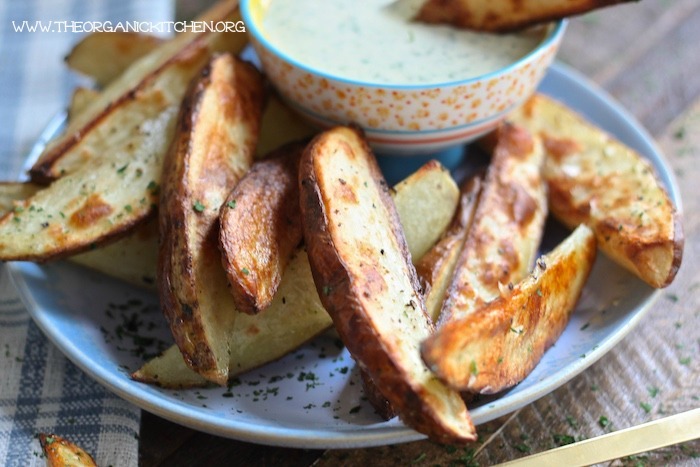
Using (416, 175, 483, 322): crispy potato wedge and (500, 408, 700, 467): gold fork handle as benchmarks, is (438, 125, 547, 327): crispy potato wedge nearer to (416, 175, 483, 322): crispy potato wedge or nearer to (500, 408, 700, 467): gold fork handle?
(416, 175, 483, 322): crispy potato wedge

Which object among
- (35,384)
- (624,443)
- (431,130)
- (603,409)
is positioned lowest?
(603,409)

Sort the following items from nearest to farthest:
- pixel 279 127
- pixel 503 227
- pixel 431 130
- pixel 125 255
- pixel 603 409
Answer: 1. pixel 603 409
2. pixel 503 227
3. pixel 125 255
4. pixel 431 130
5. pixel 279 127

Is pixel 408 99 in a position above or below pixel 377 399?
above

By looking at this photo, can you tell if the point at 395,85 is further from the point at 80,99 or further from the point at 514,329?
the point at 80,99

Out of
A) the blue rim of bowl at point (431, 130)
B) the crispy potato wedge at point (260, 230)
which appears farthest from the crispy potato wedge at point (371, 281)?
the blue rim of bowl at point (431, 130)

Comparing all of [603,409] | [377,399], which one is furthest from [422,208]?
[603,409]

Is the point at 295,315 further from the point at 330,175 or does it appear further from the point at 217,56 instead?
the point at 217,56

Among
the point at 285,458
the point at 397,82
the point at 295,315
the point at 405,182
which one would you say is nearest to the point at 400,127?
the point at 397,82
